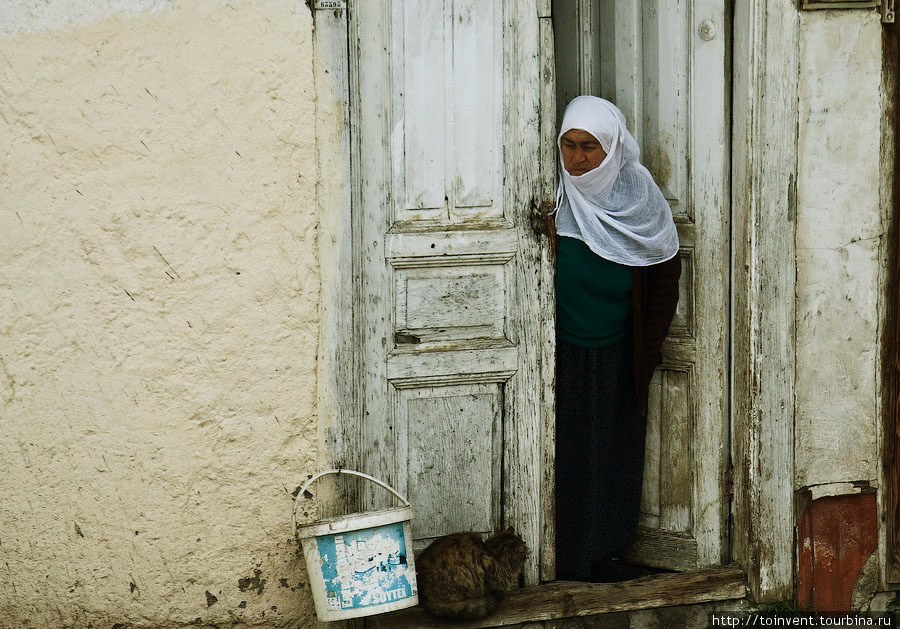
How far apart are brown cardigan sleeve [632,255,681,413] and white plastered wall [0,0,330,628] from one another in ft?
3.94

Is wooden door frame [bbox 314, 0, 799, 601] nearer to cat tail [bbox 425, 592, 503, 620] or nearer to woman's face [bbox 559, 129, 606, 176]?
woman's face [bbox 559, 129, 606, 176]

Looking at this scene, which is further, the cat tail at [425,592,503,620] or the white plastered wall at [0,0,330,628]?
the cat tail at [425,592,503,620]

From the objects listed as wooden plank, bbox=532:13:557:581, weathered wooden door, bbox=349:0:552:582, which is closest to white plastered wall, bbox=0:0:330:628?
weathered wooden door, bbox=349:0:552:582

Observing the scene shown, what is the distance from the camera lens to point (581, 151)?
355cm

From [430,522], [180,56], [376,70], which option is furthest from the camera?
[430,522]

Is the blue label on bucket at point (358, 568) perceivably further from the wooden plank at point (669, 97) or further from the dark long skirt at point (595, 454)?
the wooden plank at point (669, 97)

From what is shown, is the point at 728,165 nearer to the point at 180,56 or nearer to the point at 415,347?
the point at 415,347

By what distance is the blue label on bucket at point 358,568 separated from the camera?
3111 millimetres

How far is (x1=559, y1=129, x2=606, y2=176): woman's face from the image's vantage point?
3.54 meters

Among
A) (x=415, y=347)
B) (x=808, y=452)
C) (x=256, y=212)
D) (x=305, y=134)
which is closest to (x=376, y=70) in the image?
(x=305, y=134)

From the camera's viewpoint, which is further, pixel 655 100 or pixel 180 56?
pixel 655 100

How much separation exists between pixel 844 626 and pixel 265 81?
2.86 m

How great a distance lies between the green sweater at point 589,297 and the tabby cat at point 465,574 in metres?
Answer: 0.83

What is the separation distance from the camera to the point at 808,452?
11.9 ft
